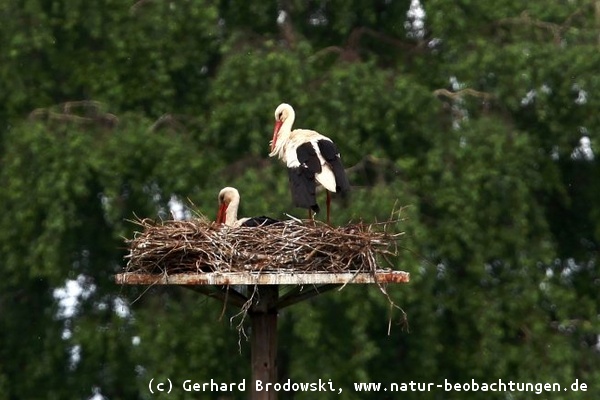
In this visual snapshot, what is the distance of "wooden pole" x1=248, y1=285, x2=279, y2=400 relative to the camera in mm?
10508

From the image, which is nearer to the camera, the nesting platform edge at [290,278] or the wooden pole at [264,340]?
the nesting platform edge at [290,278]

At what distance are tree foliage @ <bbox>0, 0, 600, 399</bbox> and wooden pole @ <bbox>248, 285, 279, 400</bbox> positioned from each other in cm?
442

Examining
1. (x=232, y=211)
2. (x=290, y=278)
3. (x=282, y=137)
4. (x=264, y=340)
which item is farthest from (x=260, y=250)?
(x=232, y=211)

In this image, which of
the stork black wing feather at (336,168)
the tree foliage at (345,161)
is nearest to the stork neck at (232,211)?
the stork black wing feather at (336,168)

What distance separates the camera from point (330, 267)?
10203mm

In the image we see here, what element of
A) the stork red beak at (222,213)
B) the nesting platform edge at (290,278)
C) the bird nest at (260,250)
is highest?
the nesting platform edge at (290,278)

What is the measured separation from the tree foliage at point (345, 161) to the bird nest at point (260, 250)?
4.40 m

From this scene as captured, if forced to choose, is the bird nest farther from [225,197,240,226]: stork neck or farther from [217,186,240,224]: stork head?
[217,186,240,224]: stork head

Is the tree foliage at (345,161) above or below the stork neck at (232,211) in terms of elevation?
below

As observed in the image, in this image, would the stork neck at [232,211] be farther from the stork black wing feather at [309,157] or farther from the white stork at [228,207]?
the stork black wing feather at [309,157]

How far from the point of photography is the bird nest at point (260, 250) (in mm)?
10203

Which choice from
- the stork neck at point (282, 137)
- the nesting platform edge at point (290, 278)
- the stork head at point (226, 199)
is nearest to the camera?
the nesting platform edge at point (290, 278)

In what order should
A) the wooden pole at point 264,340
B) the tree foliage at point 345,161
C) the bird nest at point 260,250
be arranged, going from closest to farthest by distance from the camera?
the bird nest at point 260,250
the wooden pole at point 264,340
the tree foliage at point 345,161

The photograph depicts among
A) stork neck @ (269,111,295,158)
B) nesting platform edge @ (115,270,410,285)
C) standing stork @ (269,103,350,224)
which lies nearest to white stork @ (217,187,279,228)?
stork neck @ (269,111,295,158)
